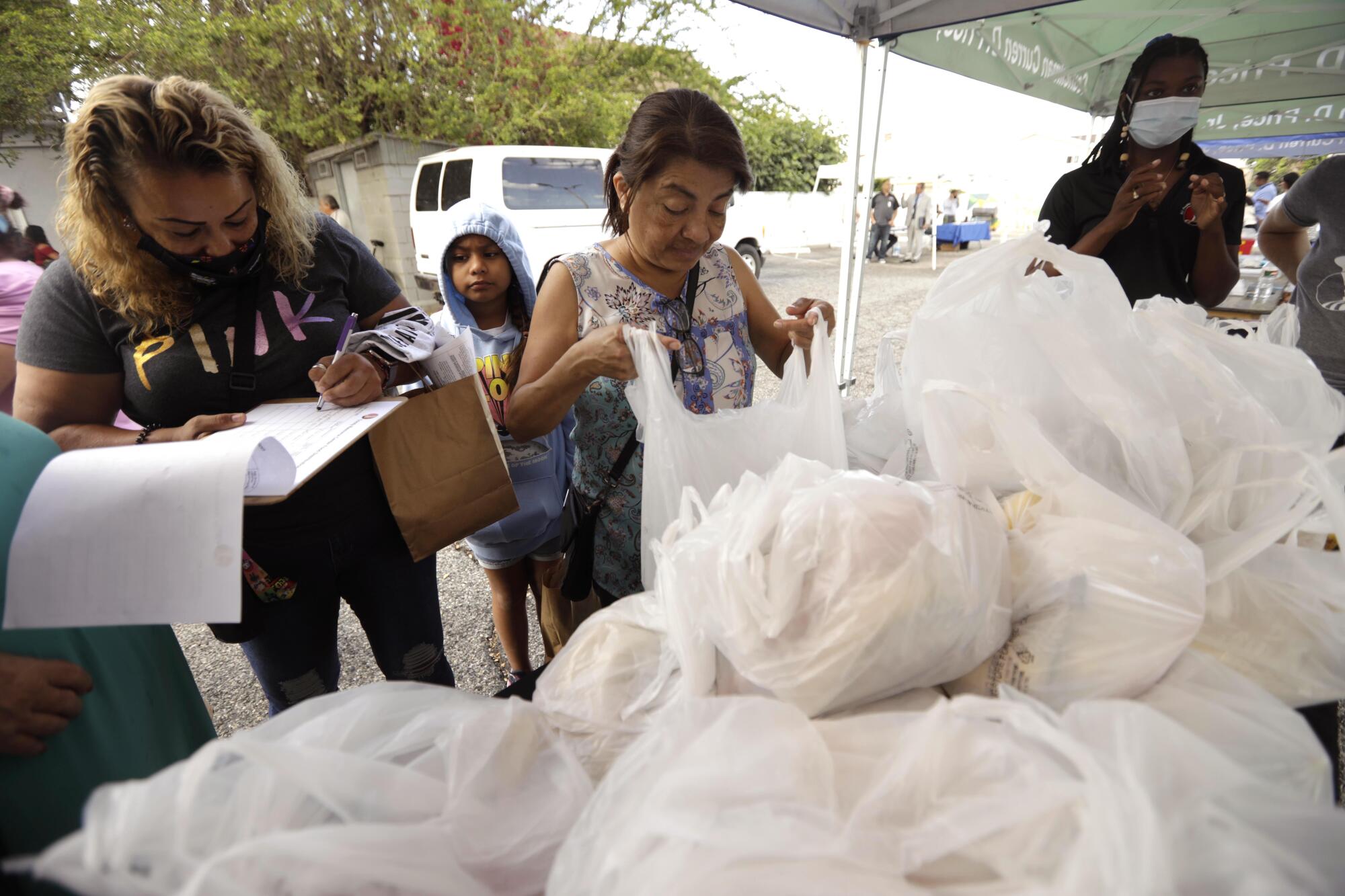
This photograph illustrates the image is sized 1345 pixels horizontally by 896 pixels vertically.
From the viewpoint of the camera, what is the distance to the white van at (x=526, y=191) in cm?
695

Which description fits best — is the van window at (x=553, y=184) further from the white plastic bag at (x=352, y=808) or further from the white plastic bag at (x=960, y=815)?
the white plastic bag at (x=960, y=815)

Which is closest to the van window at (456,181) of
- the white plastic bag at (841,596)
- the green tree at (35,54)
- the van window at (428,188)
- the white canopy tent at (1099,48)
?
the van window at (428,188)

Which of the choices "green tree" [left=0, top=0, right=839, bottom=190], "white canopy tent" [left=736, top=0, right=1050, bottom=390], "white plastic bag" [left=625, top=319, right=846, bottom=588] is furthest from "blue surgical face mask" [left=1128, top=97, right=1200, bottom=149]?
"green tree" [left=0, top=0, right=839, bottom=190]

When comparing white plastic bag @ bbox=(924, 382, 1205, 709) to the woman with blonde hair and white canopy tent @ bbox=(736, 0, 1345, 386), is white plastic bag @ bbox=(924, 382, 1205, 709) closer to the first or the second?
the woman with blonde hair

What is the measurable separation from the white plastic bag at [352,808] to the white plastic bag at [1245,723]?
23.4 inches

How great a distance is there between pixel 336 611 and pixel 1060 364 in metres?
1.53

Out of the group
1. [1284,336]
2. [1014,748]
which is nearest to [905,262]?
[1284,336]

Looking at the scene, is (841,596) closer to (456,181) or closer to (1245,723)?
(1245,723)

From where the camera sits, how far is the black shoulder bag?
135 cm

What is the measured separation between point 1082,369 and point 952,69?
11.2 feet

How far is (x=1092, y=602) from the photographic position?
64cm

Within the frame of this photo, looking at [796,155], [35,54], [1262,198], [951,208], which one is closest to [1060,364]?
[1262,198]

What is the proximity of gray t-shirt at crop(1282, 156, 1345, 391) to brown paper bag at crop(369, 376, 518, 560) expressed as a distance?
7.20 feet

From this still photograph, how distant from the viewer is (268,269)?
117 centimetres
